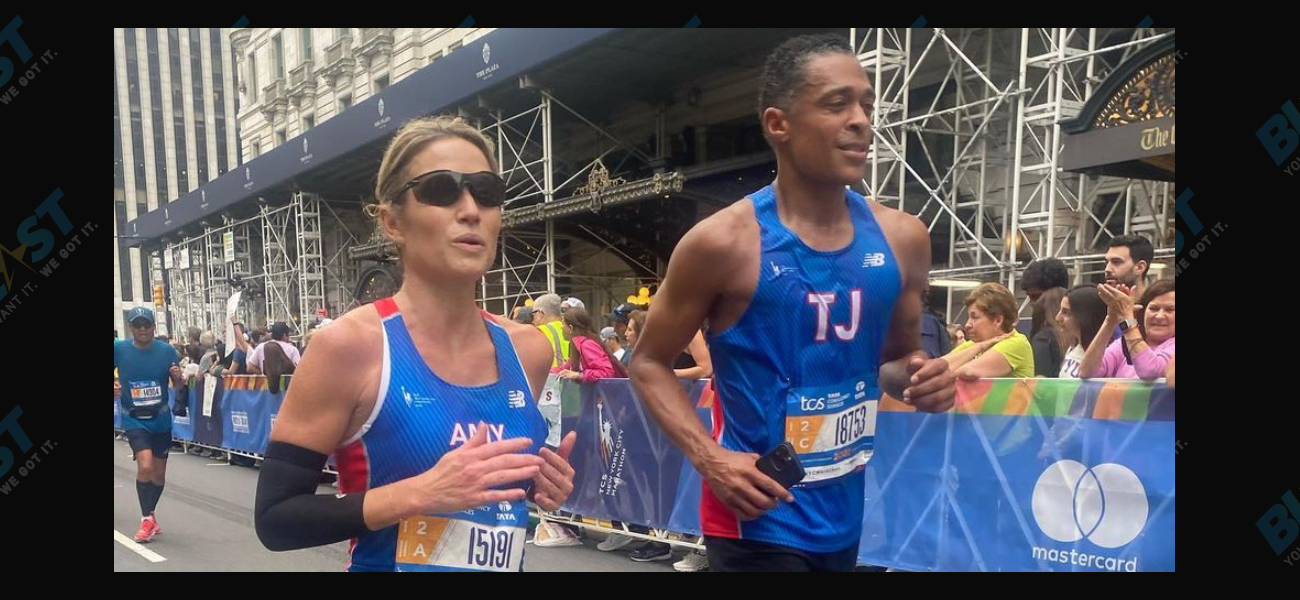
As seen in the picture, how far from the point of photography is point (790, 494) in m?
1.85

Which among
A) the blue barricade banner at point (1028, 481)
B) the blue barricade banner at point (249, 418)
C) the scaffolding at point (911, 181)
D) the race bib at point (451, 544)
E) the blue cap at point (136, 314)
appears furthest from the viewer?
the blue barricade banner at point (249, 418)

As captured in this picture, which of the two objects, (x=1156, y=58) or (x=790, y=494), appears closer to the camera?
(x=790, y=494)

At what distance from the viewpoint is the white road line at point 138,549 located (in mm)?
5675

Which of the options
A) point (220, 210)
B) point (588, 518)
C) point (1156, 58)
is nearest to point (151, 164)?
point (220, 210)

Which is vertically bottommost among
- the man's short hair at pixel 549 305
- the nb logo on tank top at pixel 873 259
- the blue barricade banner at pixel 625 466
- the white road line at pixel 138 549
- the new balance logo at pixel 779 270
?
the white road line at pixel 138 549

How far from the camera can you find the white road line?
5.68m

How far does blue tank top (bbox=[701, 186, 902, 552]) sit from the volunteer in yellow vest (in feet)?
16.0

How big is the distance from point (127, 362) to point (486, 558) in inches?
253

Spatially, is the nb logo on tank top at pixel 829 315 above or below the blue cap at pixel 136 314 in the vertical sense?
below

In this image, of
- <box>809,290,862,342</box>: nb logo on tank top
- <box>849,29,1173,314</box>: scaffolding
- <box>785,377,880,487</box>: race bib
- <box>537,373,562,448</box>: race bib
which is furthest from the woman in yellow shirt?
<box>849,29,1173,314</box>: scaffolding

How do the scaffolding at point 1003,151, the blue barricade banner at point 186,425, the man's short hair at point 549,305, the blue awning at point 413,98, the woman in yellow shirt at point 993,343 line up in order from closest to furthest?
the woman in yellow shirt at point 993,343
the man's short hair at point 549,305
the scaffolding at point 1003,151
the blue awning at point 413,98
the blue barricade banner at point 186,425

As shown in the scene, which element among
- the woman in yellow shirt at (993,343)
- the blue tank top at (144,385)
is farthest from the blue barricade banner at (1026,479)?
the blue tank top at (144,385)

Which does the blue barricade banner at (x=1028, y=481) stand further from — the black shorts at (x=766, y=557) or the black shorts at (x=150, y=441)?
the black shorts at (x=150, y=441)

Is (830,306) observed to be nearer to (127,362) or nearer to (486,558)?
(486,558)
